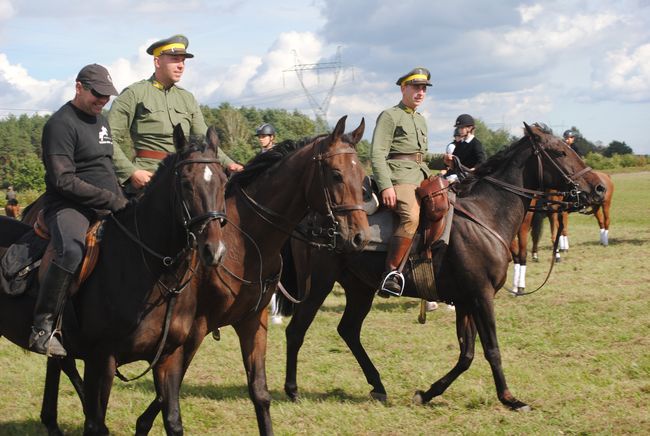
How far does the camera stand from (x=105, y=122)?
5898 mm

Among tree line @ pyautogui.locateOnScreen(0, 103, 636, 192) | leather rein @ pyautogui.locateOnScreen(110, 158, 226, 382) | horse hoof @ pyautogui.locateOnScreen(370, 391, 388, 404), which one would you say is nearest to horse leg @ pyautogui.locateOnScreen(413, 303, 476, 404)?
horse hoof @ pyautogui.locateOnScreen(370, 391, 388, 404)

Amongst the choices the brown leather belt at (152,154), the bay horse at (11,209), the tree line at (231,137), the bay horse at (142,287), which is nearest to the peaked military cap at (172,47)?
the brown leather belt at (152,154)

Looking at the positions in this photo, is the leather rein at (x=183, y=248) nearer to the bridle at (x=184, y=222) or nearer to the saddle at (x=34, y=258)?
the bridle at (x=184, y=222)

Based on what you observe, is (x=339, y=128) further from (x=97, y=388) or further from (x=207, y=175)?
(x=97, y=388)

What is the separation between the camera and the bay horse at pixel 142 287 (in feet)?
17.2

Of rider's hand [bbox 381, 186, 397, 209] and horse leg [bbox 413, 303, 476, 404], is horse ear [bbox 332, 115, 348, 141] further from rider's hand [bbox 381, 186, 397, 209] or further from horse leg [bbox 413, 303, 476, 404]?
horse leg [bbox 413, 303, 476, 404]

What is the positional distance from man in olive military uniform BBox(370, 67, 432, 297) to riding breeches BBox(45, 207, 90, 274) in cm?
334

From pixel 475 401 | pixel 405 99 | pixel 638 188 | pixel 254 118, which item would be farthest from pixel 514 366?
pixel 254 118

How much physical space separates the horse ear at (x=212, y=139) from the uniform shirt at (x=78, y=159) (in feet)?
2.85

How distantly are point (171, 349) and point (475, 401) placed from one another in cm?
352

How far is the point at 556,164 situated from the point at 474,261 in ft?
5.31

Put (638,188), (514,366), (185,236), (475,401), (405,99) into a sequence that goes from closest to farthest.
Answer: (185,236) < (475,401) < (405,99) < (514,366) < (638,188)

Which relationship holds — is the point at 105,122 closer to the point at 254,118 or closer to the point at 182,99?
the point at 182,99

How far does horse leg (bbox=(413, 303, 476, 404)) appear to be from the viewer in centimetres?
763
